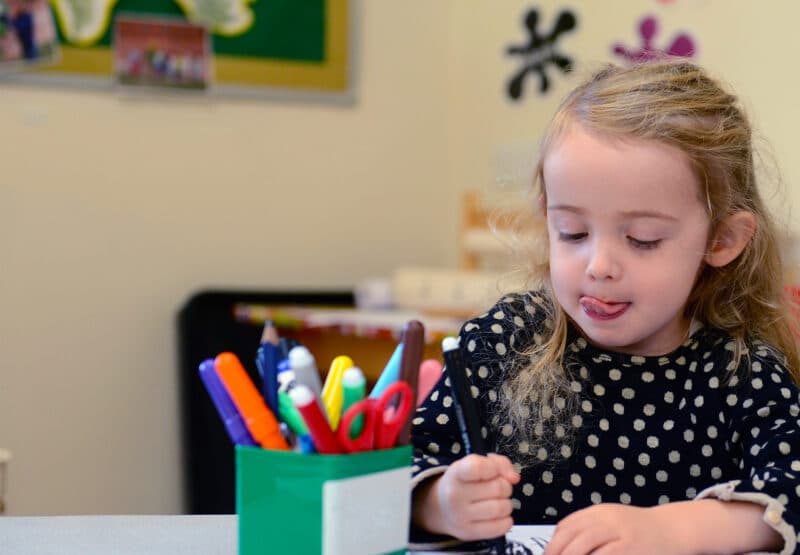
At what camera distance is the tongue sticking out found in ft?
2.74

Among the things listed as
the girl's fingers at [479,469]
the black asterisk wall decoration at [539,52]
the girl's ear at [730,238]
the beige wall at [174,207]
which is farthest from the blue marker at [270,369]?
the black asterisk wall decoration at [539,52]

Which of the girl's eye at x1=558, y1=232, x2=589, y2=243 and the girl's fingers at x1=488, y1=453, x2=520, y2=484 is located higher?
the girl's eye at x1=558, y1=232, x2=589, y2=243

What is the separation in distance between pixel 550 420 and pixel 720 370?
0.47 feet

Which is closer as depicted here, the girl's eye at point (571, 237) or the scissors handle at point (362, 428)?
the scissors handle at point (362, 428)

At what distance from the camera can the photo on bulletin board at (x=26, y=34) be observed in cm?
245

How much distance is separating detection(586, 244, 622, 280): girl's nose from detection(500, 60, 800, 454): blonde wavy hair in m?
0.09

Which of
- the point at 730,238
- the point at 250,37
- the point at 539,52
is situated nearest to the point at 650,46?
the point at 539,52

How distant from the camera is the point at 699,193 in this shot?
873mm

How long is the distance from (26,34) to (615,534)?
2.15 metres

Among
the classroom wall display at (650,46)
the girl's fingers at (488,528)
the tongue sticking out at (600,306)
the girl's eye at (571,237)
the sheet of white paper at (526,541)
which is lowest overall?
the sheet of white paper at (526,541)

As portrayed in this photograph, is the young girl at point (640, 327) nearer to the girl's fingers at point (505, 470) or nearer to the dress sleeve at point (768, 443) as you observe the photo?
the dress sleeve at point (768, 443)

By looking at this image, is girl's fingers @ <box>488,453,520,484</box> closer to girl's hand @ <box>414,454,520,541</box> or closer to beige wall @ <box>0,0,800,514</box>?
girl's hand @ <box>414,454,520,541</box>

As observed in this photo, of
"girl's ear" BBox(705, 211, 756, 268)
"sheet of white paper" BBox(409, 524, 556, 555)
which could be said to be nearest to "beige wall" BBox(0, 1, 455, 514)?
"girl's ear" BBox(705, 211, 756, 268)

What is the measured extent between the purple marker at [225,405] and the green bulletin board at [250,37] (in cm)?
206
